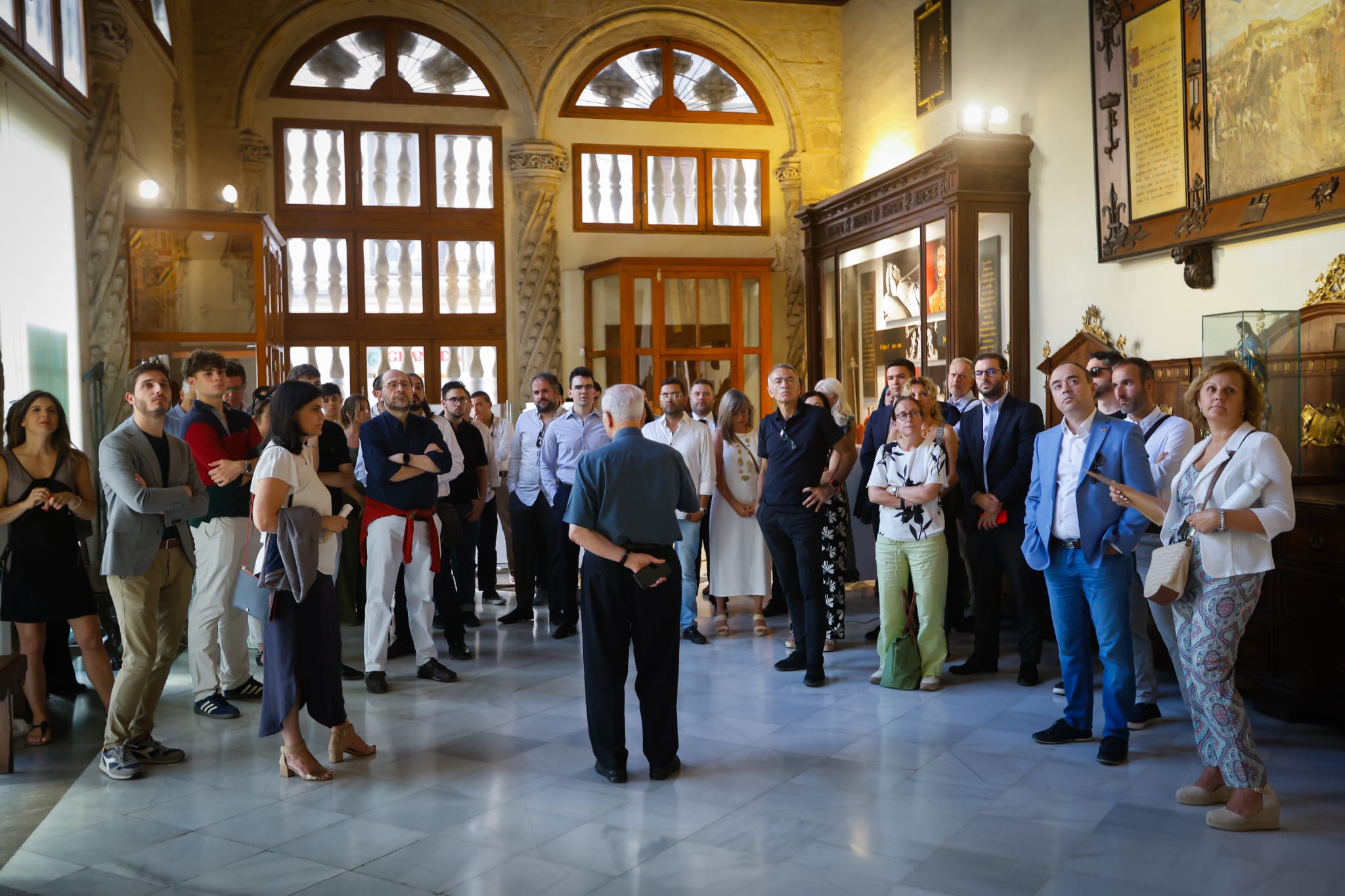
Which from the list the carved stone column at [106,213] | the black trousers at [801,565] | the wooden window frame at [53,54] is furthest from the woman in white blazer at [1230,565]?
the carved stone column at [106,213]

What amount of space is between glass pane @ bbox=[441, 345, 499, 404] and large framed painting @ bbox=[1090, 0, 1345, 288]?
22.6 ft

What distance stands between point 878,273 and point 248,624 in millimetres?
6413

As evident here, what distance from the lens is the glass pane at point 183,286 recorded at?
24.9 feet

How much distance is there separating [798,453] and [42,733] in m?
3.87

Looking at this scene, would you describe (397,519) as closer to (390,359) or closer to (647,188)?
(390,359)

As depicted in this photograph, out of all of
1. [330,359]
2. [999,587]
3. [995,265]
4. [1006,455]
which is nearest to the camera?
[1006,455]

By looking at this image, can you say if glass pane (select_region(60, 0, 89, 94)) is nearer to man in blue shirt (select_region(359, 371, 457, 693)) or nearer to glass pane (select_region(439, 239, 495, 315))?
man in blue shirt (select_region(359, 371, 457, 693))

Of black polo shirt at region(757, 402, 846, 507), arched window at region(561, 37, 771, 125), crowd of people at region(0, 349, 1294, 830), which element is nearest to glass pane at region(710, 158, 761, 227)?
arched window at region(561, 37, 771, 125)

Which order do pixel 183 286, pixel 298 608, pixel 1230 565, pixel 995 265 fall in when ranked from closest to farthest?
pixel 1230 565, pixel 298 608, pixel 183 286, pixel 995 265

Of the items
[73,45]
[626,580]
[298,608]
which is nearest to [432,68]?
[73,45]

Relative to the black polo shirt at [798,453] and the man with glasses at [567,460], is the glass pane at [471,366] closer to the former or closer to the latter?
the man with glasses at [567,460]

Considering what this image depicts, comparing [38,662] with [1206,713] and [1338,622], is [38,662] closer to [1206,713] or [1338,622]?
[1206,713]

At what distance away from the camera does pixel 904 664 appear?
17.8ft

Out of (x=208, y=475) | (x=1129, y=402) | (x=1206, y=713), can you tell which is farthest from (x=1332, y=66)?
(x=208, y=475)
